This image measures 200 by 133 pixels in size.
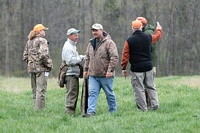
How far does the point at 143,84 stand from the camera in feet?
33.4

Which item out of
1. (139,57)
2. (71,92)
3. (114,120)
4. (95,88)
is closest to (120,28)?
(71,92)

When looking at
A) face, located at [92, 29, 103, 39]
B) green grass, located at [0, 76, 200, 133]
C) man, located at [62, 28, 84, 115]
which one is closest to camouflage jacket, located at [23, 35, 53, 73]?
man, located at [62, 28, 84, 115]

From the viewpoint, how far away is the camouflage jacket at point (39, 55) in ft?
35.3

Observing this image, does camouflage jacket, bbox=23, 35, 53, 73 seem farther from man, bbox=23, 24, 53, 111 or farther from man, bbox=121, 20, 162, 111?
man, bbox=121, 20, 162, 111

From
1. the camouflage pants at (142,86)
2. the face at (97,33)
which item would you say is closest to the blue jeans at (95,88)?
the camouflage pants at (142,86)

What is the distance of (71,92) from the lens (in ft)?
34.5

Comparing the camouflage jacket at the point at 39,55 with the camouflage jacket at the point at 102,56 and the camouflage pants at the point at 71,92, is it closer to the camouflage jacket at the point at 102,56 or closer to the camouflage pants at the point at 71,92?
the camouflage pants at the point at 71,92

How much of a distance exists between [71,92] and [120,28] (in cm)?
3880

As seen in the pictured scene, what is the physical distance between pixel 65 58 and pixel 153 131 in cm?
345

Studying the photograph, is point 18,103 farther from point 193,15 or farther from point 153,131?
point 193,15

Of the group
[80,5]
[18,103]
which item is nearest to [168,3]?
[80,5]

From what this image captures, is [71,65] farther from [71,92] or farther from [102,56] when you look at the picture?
[102,56]

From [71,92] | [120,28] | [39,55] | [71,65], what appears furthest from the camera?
[120,28]

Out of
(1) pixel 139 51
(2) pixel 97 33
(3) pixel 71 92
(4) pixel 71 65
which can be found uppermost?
(2) pixel 97 33
